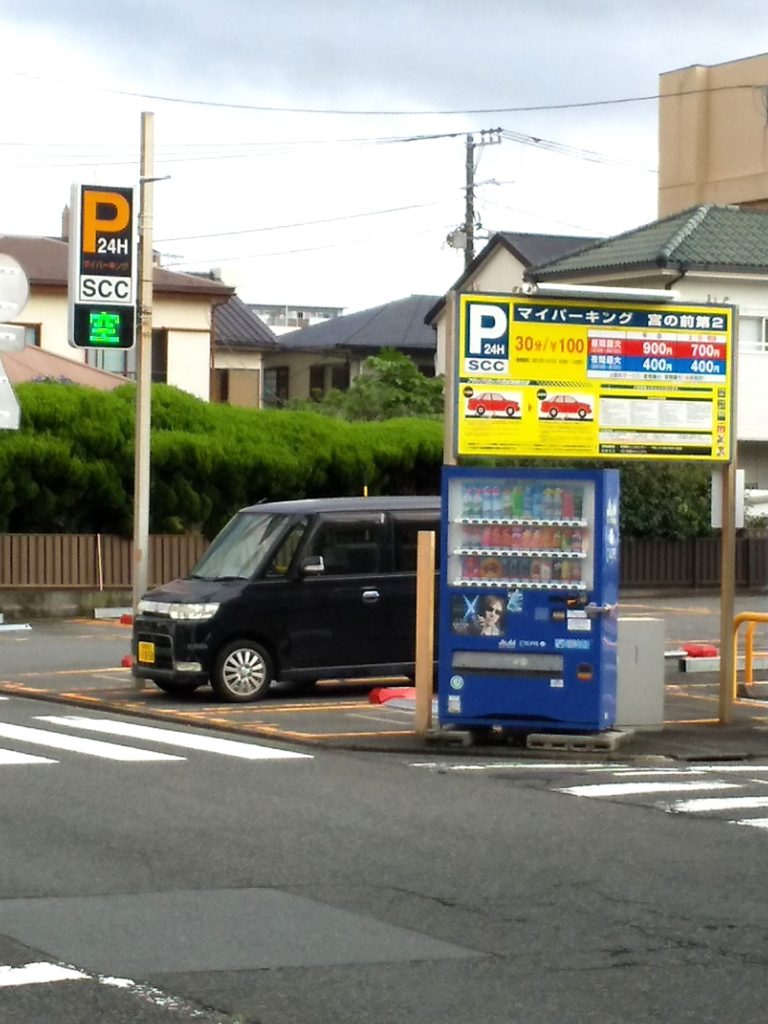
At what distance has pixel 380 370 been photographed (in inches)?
2099

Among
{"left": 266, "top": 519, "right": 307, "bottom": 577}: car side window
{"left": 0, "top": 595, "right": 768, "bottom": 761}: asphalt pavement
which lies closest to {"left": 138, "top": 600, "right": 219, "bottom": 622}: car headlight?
{"left": 266, "top": 519, "right": 307, "bottom": 577}: car side window

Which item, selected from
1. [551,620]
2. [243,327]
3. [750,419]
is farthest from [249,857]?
[243,327]

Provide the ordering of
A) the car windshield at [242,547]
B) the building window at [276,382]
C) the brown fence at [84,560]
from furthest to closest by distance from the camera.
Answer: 1. the building window at [276,382]
2. the brown fence at [84,560]
3. the car windshield at [242,547]

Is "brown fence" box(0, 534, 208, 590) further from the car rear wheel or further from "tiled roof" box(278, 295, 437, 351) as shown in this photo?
"tiled roof" box(278, 295, 437, 351)

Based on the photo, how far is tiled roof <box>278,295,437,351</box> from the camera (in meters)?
70.5

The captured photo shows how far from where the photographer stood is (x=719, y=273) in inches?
1762

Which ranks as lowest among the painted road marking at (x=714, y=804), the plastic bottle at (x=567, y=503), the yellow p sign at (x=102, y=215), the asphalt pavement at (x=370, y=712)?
the painted road marking at (x=714, y=804)

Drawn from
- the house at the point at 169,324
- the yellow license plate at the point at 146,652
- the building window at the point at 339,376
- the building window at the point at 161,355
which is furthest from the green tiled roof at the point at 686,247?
the yellow license plate at the point at 146,652

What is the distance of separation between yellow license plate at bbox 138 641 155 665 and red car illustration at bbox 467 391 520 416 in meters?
5.41

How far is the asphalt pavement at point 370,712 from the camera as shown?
15414 mm

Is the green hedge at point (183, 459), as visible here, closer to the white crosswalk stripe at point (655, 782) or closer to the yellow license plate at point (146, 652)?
the yellow license plate at point (146, 652)

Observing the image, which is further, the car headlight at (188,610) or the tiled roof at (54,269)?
the tiled roof at (54,269)

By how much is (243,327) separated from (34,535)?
114ft

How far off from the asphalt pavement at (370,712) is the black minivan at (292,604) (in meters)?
0.33
